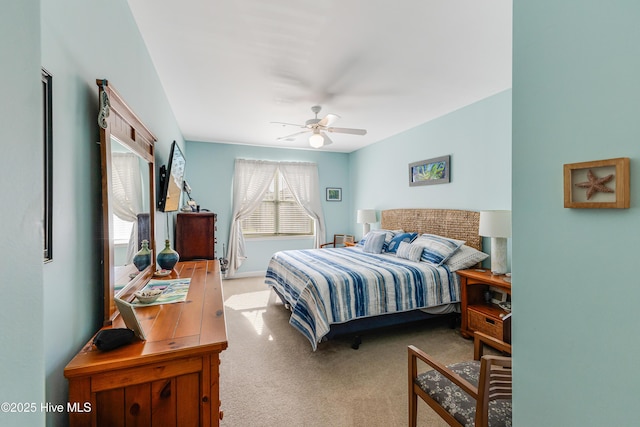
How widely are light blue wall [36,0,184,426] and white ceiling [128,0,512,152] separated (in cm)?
74

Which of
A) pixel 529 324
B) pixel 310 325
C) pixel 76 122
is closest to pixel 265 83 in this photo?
pixel 76 122

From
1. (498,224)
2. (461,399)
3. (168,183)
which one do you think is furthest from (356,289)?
(168,183)

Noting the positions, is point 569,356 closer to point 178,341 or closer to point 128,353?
point 178,341

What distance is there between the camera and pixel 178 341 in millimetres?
1153

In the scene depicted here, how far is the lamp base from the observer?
2898mm

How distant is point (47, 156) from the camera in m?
0.90

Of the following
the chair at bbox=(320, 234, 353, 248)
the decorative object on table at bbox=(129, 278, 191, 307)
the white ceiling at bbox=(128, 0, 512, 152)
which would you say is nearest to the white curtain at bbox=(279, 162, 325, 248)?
the chair at bbox=(320, 234, 353, 248)

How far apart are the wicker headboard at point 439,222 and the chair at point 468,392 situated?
220cm

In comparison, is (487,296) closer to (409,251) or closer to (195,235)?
(409,251)

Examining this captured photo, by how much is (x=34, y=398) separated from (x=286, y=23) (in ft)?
7.31

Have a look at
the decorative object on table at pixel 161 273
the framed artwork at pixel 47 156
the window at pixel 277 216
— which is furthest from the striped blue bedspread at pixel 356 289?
the window at pixel 277 216

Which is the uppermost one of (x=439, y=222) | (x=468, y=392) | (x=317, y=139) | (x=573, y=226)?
(x=317, y=139)

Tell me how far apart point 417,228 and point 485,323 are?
5.81ft

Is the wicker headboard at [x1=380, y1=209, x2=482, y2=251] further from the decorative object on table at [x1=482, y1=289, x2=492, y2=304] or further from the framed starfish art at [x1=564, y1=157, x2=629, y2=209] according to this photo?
the framed starfish art at [x1=564, y1=157, x2=629, y2=209]
